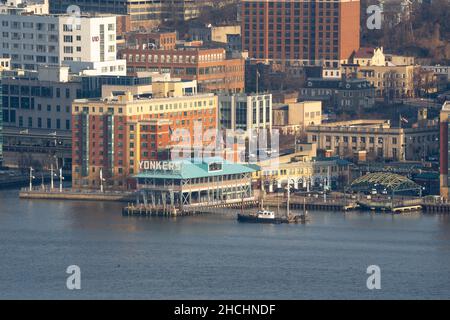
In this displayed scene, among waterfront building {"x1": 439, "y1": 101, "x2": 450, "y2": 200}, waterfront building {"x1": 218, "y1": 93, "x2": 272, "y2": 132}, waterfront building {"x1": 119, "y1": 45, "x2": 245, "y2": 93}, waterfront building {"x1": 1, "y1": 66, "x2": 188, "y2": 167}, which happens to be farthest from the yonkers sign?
waterfront building {"x1": 119, "y1": 45, "x2": 245, "y2": 93}

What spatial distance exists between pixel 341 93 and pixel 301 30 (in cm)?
870

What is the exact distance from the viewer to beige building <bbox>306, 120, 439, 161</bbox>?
260 ft

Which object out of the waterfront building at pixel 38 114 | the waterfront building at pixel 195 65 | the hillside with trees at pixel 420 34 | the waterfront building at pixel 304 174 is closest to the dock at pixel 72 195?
the waterfront building at pixel 304 174

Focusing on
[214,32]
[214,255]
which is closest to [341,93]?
[214,32]

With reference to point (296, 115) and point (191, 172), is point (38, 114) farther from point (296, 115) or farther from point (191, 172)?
point (191, 172)

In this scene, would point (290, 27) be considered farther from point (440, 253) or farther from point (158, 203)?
point (440, 253)

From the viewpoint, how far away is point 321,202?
7250 cm

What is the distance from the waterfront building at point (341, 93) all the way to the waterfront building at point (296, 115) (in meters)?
5.09

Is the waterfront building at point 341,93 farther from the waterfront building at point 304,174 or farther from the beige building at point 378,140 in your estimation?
the waterfront building at point 304,174

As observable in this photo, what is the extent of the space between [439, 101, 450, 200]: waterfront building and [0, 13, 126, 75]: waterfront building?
57.1ft

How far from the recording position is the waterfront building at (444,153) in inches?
2872

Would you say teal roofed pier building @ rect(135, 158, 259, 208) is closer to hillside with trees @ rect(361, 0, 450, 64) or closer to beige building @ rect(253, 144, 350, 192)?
beige building @ rect(253, 144, 350, 192)

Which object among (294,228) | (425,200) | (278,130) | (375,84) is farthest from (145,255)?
(375,84)

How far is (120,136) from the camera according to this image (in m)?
75.7
